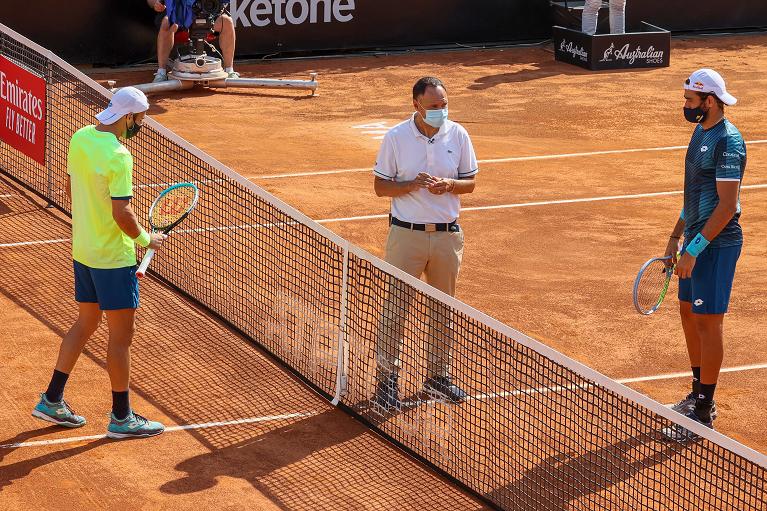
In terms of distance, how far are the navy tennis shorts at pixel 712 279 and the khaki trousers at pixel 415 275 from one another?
1499 mm

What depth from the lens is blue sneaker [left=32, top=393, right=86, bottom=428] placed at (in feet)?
24.5

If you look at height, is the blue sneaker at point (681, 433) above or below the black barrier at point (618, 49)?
below

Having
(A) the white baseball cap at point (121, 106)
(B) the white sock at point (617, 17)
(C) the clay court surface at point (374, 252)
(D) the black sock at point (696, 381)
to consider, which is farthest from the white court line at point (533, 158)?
(D) the black sock at point (696, 381)

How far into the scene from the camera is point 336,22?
20.4 metres

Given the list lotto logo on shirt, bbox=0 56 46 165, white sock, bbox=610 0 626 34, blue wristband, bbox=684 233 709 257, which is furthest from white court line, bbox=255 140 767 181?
blue wristband, bbox=684 233 709 257

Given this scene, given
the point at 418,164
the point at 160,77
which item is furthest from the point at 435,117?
the point at 160,77

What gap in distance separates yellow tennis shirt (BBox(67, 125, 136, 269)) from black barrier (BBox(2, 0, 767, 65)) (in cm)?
1236

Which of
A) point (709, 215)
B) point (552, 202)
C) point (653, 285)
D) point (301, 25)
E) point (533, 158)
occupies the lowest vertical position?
point (552, 202)

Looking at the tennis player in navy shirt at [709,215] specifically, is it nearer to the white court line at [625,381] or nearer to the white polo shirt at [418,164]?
the white court line at [625,381]

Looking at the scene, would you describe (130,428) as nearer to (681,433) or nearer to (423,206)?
(423,206)

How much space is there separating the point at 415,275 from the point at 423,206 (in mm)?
486

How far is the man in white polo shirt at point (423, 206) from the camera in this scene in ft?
25.3

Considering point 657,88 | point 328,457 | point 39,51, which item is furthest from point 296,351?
point 657,88

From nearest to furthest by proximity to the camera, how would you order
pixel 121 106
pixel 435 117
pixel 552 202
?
1. pixel 121 106
2. pixel 435 117
3. pixel 552 202
